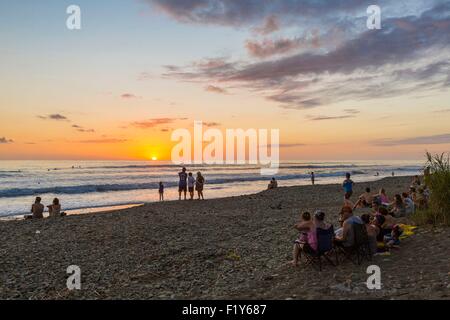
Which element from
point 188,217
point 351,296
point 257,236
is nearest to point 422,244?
point 351,296

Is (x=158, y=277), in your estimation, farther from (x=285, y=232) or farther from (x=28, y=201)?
(x=28, y=201)

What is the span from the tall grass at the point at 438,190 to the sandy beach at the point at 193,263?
29.0 inches

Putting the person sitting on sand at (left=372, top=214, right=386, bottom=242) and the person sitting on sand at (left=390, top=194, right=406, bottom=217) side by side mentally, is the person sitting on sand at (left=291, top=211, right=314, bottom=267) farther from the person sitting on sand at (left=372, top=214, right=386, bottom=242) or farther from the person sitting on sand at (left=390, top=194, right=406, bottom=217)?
the person sitting on sand at (left=390, top=194, right=406, bottom=217)

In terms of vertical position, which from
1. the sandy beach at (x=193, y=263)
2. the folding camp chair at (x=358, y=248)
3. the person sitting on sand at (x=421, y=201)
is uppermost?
the person sitting on sand at (x=421, y=201)

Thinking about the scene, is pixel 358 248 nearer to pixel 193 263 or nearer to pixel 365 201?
pixel 193 263

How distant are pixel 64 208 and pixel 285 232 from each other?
941 inches

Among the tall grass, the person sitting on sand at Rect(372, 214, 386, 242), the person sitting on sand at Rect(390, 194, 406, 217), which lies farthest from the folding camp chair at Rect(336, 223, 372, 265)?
the person sitting on sand at Rect(390, 194, 406, 217)

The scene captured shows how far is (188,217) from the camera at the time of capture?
1984 cm

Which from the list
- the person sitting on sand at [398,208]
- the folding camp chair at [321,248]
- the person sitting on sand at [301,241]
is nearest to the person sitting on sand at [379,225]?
the folding camp chair at [321,248]

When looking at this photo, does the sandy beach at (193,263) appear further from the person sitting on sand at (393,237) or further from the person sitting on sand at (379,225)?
the person sitting on sand at (379,225)

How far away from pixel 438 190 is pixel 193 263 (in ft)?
25.8

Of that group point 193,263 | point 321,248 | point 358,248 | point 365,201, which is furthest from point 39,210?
point 358,248

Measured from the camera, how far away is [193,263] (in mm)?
11133

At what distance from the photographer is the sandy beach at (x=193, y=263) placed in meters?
8.16
